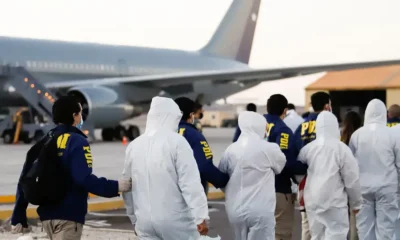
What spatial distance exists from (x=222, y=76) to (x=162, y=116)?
913 inches

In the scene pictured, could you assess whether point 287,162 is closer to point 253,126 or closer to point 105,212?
point 253,126

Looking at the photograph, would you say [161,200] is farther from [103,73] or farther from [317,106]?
[103,73]

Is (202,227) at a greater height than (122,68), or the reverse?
(122,68)

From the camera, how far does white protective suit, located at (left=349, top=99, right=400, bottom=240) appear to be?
739 centimetres

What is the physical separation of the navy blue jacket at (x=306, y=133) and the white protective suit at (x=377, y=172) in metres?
0.55

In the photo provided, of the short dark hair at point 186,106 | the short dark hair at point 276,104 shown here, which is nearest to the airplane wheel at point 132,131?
the short dark hair at point 276,104

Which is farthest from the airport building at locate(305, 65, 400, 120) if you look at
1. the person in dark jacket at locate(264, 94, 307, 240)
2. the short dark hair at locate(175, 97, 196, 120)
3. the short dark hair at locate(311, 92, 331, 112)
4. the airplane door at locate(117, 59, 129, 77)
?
the short dark hair at locate(175, 97, 196, 120)

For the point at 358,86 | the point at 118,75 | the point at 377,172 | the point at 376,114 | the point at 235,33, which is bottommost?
the point at 358,86

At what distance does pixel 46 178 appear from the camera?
504cm

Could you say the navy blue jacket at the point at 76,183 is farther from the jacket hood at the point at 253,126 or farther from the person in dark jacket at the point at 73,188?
the jacket hood at the point at 253,126

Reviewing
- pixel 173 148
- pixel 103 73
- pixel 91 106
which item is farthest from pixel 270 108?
pixel 103 73

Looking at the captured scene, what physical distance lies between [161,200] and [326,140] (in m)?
1.90

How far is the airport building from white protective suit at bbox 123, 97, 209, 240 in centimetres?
3357

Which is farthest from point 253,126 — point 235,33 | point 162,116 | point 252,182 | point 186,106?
point 235,33
